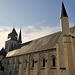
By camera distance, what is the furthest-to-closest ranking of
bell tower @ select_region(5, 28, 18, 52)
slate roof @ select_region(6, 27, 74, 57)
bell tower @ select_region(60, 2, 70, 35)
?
bell tower @ select_region(5, 28, 18, 52) < slate roof @ select_region(6, 27, 74, 57) < bell tower @ select_region(60, 2, 70, 35)

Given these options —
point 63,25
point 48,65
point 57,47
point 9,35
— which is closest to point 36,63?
point 48,65

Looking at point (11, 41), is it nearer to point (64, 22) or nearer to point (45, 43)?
point (45, 43)

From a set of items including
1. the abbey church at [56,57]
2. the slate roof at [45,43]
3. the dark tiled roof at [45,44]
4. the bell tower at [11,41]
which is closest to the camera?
the abbey church at [56,57]

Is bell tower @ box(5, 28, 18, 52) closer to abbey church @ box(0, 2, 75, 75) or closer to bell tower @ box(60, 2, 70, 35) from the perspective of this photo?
abbey church @ box(0, 2, 75, 75)

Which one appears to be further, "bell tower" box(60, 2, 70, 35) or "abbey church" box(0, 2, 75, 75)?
"bell tower" box(60, 2, 70, 35)

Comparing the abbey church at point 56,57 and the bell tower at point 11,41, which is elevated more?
the bell tower at point 11,41

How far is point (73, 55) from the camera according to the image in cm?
1853

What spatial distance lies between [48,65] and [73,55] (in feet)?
17.8

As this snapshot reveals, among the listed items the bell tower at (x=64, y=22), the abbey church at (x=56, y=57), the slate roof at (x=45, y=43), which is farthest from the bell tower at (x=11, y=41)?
the bell tower at (x=64, y=22)

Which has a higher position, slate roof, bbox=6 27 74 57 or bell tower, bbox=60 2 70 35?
bell tower, bbox=60 2 70 35

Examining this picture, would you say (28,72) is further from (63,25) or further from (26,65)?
(63,25)

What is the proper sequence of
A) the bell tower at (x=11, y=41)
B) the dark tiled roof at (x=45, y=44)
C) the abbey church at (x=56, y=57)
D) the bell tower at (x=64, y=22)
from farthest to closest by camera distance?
the bell tower at (x=11, y=41) < the dark tiled roof at (x=45, y=44) < the bell tower at (x=64, y=22) < the abbey church at (x=56, y=57)

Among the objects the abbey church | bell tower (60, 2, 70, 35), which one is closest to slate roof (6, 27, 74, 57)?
the abbey church

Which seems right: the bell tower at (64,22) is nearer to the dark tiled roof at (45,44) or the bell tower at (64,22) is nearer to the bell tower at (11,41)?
the dark tiled roof at (45,44)
